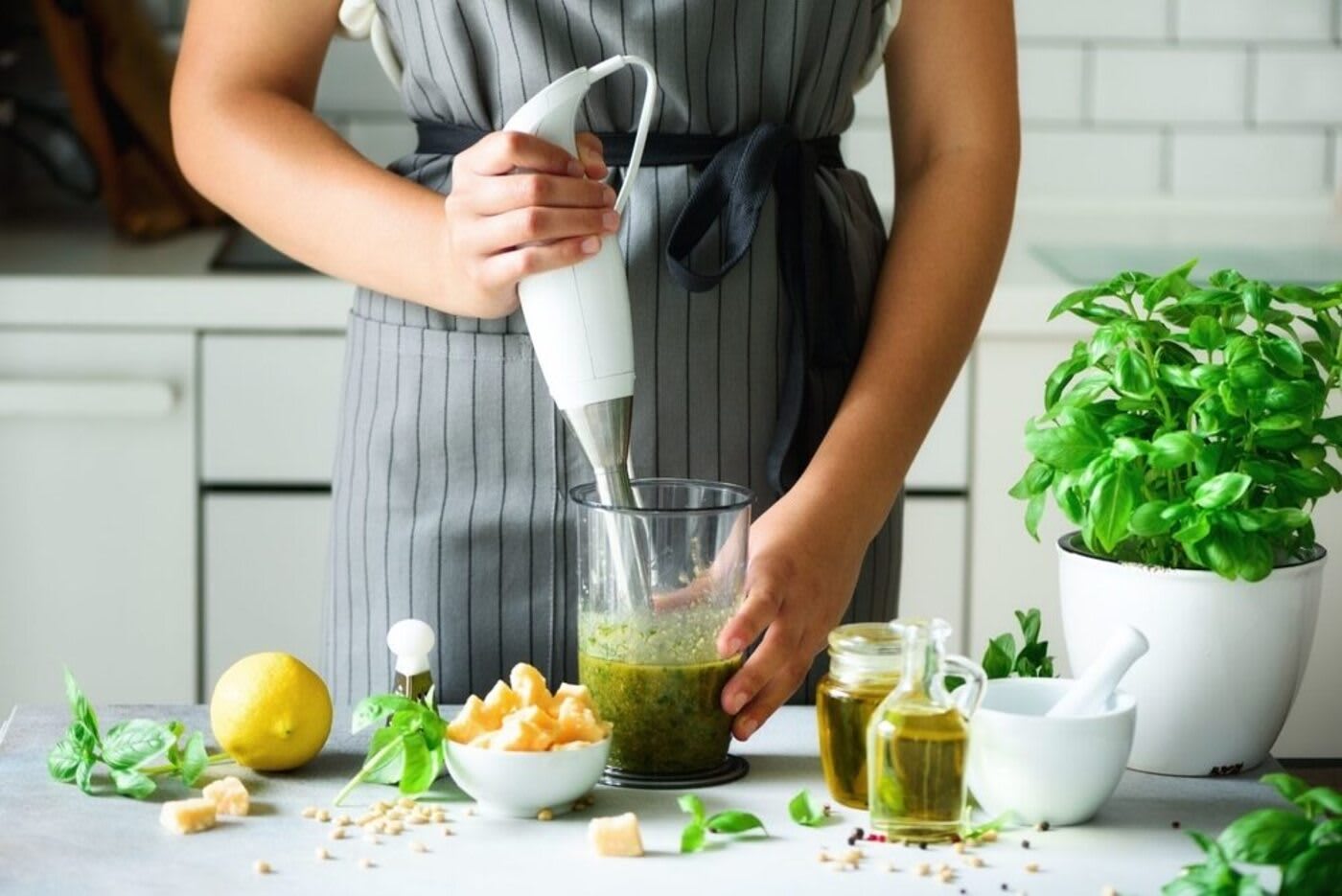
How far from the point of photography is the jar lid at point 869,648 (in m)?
0.90

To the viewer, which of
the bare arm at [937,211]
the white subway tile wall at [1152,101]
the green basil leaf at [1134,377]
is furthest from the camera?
the white subway tile wall at [1152,101]

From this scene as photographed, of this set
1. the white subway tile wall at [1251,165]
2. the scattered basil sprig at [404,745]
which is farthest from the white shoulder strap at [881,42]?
the white subway tile wall at [1251,165]

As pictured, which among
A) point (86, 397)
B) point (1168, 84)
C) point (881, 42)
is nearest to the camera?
point (881, 42)

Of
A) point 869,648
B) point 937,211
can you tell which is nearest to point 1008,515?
point 937,211

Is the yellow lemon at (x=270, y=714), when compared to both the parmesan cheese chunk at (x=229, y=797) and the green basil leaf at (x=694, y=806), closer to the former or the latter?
the parmesan cheese chunk at (x=229, y=797)

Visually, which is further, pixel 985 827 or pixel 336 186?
pixel 336 186

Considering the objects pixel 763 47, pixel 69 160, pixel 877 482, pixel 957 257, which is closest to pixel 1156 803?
pixel 877 482

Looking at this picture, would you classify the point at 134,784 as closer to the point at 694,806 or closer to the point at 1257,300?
the point at 694,806

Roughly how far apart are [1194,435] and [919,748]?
0.73 feet

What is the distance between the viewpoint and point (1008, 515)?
2059 mm

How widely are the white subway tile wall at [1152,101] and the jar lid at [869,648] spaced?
170cm

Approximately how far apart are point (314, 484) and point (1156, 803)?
132 cm

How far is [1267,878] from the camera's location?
0.81 metres

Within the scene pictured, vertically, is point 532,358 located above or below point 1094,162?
below
